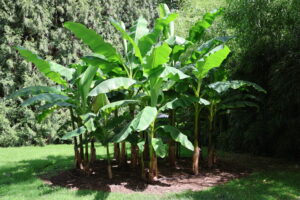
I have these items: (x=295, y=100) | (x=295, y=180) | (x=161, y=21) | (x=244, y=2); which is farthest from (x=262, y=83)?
(x=161, y=21)

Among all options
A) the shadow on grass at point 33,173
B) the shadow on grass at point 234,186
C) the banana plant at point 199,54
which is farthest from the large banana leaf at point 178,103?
the shadow on grass at point 33,173

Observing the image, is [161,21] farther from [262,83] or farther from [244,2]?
[262,83]

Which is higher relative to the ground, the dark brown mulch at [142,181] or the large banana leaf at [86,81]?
the large banana leaf at [86,81]

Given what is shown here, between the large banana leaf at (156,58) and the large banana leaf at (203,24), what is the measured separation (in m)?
1.63

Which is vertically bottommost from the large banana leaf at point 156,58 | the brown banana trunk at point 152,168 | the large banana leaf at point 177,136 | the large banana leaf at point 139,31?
the brown banana trunk at point 152,168

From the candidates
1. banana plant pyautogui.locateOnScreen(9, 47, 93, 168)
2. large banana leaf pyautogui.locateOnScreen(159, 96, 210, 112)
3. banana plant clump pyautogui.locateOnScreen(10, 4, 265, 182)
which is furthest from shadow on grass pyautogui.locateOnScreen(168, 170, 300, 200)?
banana plant pyautogui.locateOnScreen(9, 47, 93, 168)

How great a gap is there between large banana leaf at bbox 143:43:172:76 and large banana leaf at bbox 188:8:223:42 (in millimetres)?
1627

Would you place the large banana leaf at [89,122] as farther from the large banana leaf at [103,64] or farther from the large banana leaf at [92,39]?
the large banana leaf at [92,39]

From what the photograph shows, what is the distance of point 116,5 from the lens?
18.8m

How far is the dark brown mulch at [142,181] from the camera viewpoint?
5.59 meters

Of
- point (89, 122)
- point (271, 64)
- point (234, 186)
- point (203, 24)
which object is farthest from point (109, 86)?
point (271, 64)

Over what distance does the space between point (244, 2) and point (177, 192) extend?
4748mm

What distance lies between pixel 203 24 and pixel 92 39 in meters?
2.43

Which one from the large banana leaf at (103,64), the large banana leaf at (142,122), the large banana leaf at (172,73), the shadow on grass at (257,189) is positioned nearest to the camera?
the large banana leaf at (142,122)
